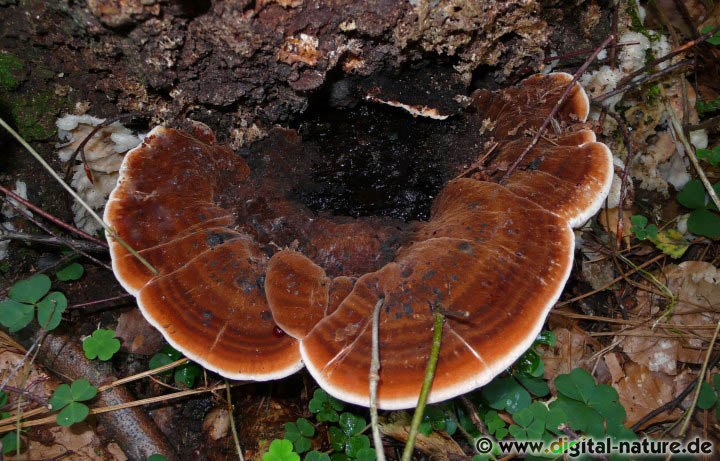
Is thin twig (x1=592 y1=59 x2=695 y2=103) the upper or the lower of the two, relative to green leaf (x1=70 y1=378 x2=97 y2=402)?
upper

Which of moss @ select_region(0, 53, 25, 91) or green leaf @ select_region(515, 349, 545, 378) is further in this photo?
green leaf @ select_region(515, 349, 545, 378)

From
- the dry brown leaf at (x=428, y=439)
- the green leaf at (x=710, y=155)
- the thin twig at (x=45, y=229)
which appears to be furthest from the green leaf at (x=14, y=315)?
the green leaf at (x=710, y=155)

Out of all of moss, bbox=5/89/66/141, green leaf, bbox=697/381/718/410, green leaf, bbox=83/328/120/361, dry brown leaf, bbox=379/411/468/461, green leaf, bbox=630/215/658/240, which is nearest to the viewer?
moss, bbox=5/89/66/141

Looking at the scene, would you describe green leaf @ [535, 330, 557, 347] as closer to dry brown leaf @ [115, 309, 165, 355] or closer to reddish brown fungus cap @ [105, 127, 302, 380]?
reddish brown fungus cap @ [105, 127, 302, 380]

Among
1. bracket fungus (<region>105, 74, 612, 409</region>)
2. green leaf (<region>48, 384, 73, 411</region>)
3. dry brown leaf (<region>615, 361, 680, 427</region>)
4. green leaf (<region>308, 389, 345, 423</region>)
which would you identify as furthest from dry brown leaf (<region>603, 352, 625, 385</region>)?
green leaf (<region>48, 384, 73, 411</region>)

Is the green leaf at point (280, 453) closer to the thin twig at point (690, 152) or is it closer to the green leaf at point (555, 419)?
the green leaf at point (555, 419)

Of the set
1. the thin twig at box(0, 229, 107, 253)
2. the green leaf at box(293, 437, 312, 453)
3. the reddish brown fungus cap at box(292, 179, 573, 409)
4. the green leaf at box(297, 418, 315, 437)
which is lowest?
the green leaf at box(293, 437, 312, 453)

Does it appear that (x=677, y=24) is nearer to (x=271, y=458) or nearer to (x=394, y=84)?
(x=394, y=84)

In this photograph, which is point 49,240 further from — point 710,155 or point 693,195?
point 710,155
